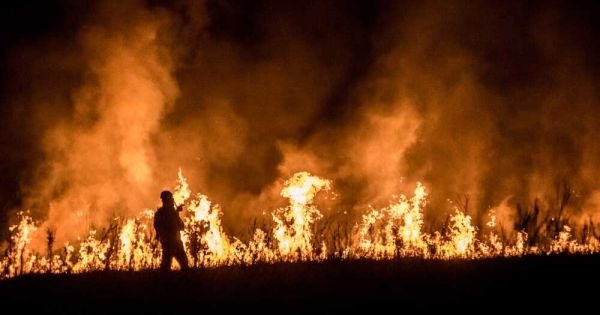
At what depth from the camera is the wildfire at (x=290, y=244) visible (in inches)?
492

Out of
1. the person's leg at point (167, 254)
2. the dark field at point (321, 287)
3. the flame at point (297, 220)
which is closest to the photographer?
the dark field at point (321, 287)

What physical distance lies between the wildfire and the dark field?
2.91ft

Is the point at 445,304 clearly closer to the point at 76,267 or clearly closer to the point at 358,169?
the point at 76,267

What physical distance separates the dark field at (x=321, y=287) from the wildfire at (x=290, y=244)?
2.91 feet

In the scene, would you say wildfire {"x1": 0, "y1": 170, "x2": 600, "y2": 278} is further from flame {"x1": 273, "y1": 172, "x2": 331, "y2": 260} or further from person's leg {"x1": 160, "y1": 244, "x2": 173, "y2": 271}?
person's leg {"x1": 160, "y1": 244, "x2": 173, "y2": 271}

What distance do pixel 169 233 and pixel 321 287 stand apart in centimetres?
478

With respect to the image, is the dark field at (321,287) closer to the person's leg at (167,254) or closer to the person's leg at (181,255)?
the person's leg at (167,254)

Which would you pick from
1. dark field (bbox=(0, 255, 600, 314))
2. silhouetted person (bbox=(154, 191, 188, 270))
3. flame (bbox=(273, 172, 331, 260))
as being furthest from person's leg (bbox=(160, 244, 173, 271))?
flame (bbox=(273, 172, 331, 260))

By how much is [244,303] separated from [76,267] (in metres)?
7.31

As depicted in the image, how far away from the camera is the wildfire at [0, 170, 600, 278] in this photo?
12500 millimetres

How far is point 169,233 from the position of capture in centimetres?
1308

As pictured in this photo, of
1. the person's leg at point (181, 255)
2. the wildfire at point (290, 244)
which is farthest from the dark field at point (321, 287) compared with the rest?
the person's leg at point (181, 255)

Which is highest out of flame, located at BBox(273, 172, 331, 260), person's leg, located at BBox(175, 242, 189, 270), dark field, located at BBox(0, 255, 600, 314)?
flame, located at BBox(273, 172, 331, 260)

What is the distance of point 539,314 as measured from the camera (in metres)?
8.00
